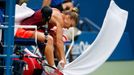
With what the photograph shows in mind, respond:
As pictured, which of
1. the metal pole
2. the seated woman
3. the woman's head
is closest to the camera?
the metal pole

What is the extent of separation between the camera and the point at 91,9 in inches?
508

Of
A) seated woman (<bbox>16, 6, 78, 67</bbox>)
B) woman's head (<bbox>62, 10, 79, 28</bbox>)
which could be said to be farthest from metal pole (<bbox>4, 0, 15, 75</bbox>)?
woman's head (<bbox>62, 10, 79, 28</bbox>)

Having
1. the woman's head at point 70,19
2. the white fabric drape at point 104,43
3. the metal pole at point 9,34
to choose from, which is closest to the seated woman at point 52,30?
the woman's head at point 70,19

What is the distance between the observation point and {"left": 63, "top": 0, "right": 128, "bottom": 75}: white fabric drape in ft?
20.1

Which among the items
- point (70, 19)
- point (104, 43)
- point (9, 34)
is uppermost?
point (70, 19)

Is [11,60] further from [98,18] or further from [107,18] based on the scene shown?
[98,18]

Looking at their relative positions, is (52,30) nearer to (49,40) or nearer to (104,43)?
(49,40)

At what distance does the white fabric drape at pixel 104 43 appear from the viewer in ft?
20.1

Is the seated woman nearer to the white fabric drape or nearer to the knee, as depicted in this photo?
the knee

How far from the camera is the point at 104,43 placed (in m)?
6.16

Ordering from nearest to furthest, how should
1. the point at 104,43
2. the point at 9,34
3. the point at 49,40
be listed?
the point at 9,34
the point at 49,40
the point at 104,43

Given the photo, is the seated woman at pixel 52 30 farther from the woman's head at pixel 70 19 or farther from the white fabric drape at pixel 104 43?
the white fabric drape at pixel 104 43

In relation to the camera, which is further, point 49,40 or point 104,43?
point 104,43

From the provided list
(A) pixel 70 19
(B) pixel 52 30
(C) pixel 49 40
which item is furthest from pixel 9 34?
(A) pixel 70 19
